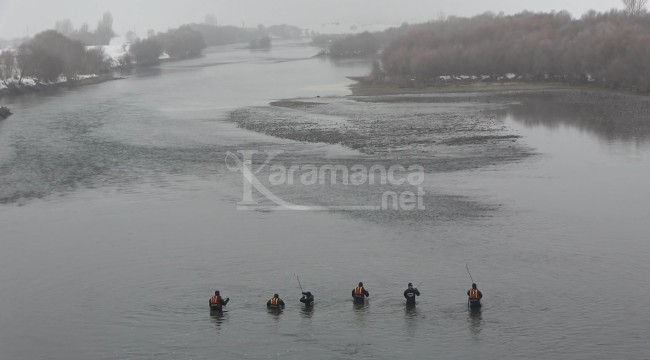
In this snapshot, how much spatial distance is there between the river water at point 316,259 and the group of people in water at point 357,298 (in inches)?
13.3

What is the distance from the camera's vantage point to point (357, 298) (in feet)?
73.8

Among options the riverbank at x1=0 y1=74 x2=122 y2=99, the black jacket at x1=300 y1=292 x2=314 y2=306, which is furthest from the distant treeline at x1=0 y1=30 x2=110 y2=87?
the black jacket at x1=300 y1=292 x2=314 y2=306

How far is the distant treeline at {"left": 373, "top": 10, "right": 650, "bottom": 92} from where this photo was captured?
235 ft

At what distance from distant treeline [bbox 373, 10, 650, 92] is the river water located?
25.6m

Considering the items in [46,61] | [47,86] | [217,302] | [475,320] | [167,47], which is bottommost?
[475,320]

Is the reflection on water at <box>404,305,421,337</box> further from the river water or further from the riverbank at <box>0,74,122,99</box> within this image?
the riverbank at <box>0,74,122,99</box>

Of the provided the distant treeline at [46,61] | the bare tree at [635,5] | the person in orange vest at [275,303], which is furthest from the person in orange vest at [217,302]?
the bare tree at [635,5]

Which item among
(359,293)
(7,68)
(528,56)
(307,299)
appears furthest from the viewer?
(7,68)

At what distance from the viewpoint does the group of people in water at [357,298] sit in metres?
21.8

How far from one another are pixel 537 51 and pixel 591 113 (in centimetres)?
2641

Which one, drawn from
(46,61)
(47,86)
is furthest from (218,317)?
(46,61)

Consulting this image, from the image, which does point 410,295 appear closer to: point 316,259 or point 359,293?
point 359,293

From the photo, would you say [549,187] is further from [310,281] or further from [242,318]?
[242,318]

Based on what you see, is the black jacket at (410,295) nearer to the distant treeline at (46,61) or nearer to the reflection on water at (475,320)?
the reflection on water at (475,320)
